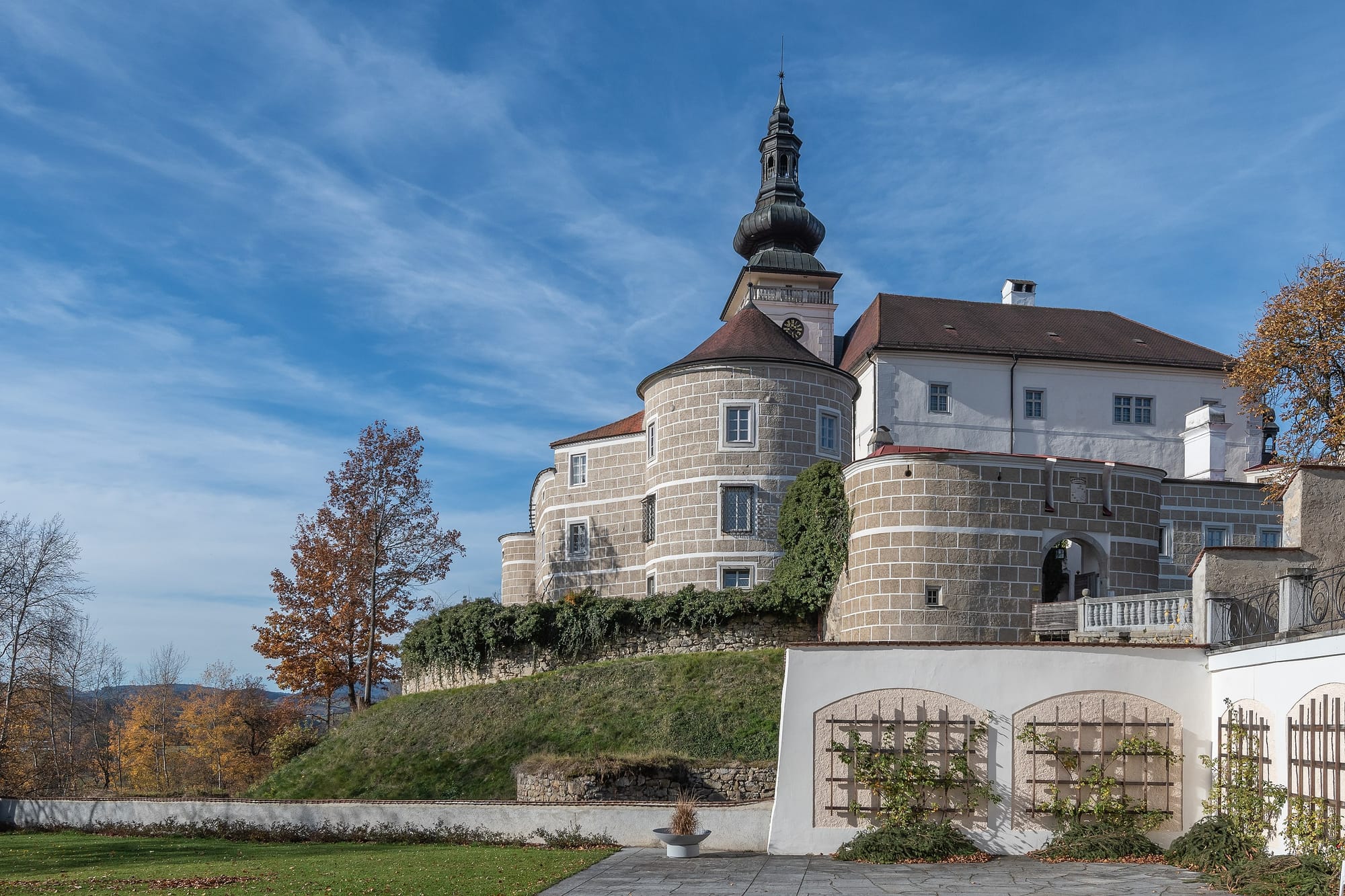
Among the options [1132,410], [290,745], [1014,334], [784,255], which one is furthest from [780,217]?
[290,745]

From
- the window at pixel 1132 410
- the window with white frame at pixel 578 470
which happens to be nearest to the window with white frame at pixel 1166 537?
the window at pixel 1132 410

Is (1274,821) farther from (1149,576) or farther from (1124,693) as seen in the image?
(1149,576)

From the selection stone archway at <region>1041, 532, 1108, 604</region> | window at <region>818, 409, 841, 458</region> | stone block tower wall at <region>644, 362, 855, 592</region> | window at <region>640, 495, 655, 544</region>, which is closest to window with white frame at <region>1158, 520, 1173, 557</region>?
stone archway at <region>1041, 532, 1108, 604</region>

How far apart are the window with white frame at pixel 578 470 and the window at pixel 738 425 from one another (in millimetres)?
6486

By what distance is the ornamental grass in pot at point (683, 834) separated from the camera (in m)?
16.2

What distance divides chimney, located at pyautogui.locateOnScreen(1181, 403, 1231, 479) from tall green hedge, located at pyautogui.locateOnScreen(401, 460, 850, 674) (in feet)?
54.3

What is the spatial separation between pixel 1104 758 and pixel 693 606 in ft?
52.9

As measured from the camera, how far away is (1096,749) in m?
16.0

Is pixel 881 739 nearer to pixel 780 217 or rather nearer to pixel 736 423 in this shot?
pixel 736 423

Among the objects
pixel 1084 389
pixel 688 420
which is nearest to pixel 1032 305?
pixel 1084 389

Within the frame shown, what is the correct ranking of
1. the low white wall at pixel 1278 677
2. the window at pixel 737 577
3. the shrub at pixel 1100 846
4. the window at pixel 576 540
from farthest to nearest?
the window at pixel 576 540 → the window at pixel 737 577 → the shrub at pixel 1100 846 → the low white wall at pixel 1278 677

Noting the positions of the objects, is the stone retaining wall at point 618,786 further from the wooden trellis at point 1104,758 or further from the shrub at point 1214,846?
the shrub at point 1214,846

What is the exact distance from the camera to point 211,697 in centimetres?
5931

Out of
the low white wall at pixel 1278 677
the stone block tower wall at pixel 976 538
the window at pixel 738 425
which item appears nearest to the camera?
the low white wall at pixel 1278 677
